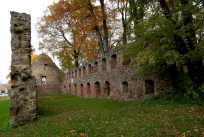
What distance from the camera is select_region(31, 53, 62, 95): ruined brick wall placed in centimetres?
3809

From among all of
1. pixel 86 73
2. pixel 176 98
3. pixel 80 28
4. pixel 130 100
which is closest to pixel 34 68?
pixel 86 73

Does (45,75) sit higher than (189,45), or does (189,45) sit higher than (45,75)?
(45,75)

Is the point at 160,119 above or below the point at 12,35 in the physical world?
below

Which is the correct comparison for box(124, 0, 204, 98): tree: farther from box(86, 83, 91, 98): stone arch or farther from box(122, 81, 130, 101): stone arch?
box(86, 83, 91, 98): stone arch

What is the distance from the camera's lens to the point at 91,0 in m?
21.9

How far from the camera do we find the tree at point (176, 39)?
935cm

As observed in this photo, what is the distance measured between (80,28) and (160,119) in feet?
54.8

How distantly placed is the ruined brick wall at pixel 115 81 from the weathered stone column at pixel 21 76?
23.9 feet

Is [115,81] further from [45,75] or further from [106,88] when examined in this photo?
[45,75]

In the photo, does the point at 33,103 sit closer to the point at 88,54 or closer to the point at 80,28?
the point at 80,28

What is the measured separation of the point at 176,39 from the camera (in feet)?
33.7

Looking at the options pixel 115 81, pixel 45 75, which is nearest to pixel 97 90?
pixel 115 81

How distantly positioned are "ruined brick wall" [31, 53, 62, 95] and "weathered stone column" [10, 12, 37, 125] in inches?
1073

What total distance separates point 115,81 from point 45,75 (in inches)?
971
